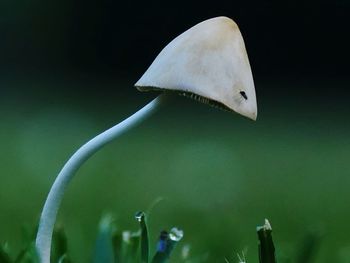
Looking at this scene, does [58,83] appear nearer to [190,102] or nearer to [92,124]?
[190,102]

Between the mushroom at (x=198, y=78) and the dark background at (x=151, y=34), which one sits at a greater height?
the mushroom at (x=198, y=78)

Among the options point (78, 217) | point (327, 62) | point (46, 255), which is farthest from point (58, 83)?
point (46, 255)

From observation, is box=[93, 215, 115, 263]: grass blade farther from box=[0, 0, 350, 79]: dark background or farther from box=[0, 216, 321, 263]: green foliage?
box=[0, 0, 350, 79]: dark background

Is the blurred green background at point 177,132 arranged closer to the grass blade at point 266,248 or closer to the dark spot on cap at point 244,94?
the grass blade at point 266,248

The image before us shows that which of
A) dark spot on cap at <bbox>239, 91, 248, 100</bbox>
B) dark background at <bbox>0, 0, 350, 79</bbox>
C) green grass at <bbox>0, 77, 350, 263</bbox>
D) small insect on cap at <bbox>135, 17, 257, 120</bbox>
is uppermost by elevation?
small insect on cap at <bbox>135, 17, 257, 120</bbox>

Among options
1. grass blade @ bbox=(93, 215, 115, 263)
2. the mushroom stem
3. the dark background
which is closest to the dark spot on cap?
the mushroom stem

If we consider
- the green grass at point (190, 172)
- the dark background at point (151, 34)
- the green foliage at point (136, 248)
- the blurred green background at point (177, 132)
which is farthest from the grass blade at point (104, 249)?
the dark background at point (151, 34)

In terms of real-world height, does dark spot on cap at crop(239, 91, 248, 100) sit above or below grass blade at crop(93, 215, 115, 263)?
above

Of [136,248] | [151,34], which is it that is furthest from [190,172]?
[151,34]
